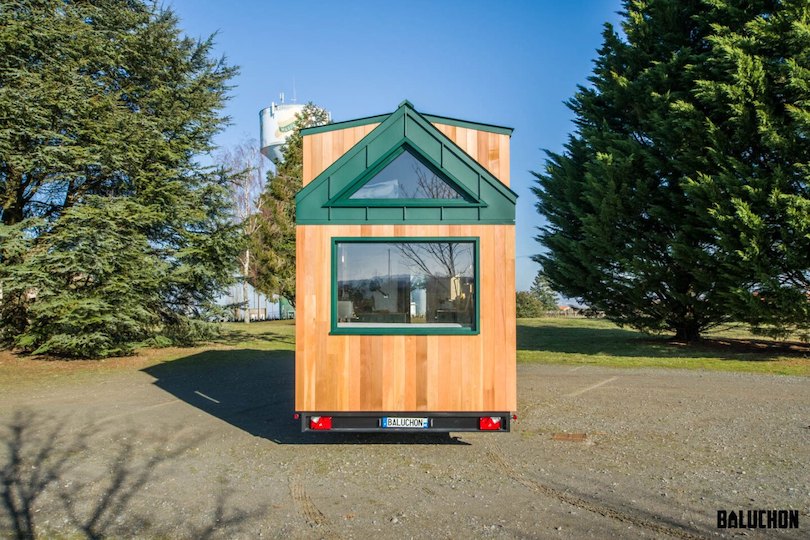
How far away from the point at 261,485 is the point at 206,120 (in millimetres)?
16362

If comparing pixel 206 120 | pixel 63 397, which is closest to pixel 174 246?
pixel 206 120

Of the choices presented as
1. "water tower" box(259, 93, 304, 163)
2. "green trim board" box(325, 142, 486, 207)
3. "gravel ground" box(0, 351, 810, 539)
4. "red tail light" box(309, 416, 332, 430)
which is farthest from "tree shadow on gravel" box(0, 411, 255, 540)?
"water tower" box(259, 93, 304, 163)

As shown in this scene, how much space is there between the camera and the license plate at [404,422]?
5.52 m

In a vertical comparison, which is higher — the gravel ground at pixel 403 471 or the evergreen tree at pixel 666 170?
the evergreen tree at pixel 666 170

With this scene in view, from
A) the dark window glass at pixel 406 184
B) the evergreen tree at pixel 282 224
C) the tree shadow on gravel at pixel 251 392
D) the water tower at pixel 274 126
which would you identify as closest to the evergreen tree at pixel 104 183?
the tree shadow on gravel at pixel 251 392

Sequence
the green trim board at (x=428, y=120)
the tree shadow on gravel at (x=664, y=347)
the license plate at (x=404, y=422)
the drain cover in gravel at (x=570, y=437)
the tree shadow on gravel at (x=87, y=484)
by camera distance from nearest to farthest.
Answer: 1. the tree shadow on gravel at (x=87, y=484)
2. the license plate at (x=404, y=422)
3. the green trim board at (x=428, y=120)
4. the drain cover in gravel at (x=570, y=437)
5. the tree shadow on gravel at (x=664, y=347)

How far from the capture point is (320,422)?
5621mm

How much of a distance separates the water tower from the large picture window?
39.4m

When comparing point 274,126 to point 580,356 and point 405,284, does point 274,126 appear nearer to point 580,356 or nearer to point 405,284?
point 580,356

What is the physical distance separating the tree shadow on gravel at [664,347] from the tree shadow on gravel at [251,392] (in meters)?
8.61

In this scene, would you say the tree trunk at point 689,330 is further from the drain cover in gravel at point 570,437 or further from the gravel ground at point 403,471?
the drain cover in gravel at point 570,437

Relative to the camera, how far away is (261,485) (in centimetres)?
482

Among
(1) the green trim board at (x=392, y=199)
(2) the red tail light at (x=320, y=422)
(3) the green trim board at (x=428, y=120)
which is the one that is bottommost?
(2) the red tail light at (x=320, y=422)

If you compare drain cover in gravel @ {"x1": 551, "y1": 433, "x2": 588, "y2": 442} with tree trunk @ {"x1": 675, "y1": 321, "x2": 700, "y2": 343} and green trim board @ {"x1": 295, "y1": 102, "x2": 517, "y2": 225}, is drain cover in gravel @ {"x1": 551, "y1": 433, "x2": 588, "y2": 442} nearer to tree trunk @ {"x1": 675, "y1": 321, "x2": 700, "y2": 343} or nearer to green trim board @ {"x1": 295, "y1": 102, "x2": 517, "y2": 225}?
green trim board @ {"x1": 295, "y1": 102, "x2": 517, "y2": 225}
